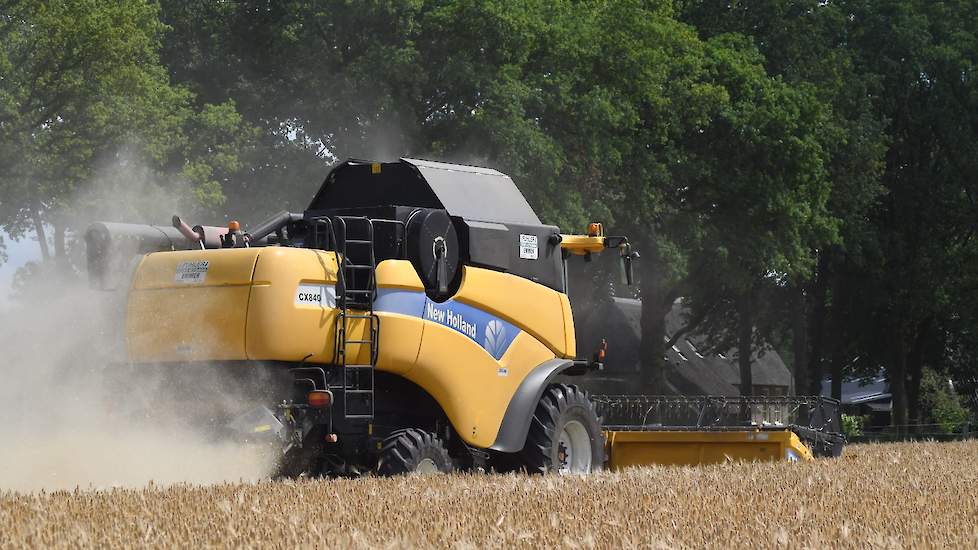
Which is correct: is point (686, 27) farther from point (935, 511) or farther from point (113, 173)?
point (935, 511)

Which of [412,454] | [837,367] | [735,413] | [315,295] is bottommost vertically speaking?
[837,367]

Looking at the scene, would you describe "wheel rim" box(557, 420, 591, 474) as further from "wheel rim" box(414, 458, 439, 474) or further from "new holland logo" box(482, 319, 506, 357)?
"wheel rim" box(414, 458, 439, 474)

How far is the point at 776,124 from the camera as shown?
4056cm

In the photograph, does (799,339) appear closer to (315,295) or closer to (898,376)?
(898,376)

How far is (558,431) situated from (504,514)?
199 inches

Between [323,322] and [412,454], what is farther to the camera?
[412,454]

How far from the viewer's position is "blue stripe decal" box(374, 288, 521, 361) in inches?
502

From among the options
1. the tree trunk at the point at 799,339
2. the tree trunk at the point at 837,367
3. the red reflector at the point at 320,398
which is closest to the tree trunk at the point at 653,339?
the tree trunk at the point at 799,339

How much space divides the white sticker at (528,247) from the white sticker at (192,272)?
3.48 meters

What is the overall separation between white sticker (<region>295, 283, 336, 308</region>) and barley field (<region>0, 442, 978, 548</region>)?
1470 mm

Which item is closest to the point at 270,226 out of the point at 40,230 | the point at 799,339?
the point at 40,230

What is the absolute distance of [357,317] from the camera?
40.8ft

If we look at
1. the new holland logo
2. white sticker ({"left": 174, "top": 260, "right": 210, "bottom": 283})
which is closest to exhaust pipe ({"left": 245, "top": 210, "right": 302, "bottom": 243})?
white sticker ({"left": 174, "top": 260, "right": 210, "bottom": 283})

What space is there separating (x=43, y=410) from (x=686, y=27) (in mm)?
30849
